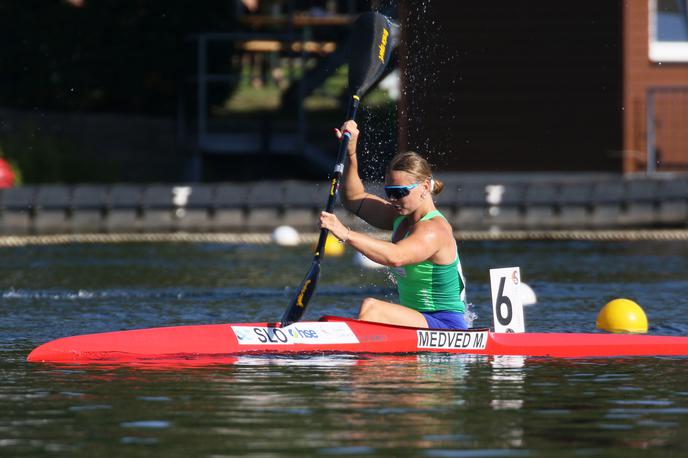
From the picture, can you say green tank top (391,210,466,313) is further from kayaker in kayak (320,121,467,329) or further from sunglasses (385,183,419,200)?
sunglasses (385,183,419,200)

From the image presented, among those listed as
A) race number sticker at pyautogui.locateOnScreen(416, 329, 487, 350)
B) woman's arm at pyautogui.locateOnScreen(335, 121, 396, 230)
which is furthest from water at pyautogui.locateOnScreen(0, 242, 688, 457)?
woman's arm at pyautogui.locateOnScreen(335, 121, 396, 230)

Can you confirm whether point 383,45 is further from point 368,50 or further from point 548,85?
point 548,85

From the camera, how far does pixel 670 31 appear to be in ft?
78.3

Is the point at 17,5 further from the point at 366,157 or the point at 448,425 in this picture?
the point at 448,425

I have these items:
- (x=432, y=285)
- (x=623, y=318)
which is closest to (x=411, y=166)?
(x=432, y=285)

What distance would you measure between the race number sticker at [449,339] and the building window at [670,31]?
14.8 m

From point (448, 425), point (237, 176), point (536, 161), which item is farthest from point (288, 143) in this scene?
point (448, 425)

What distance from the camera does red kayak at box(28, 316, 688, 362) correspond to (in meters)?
9.34

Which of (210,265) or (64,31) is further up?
(64,31)

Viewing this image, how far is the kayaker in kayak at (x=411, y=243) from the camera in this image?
934 cm

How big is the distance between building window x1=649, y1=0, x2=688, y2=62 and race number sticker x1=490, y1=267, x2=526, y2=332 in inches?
556

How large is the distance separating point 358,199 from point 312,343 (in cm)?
122

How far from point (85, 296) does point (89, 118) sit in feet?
51.1

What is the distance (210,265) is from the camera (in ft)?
55.6
